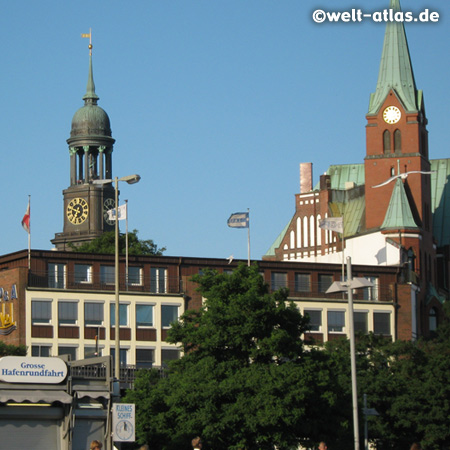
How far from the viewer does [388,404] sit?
237 feet

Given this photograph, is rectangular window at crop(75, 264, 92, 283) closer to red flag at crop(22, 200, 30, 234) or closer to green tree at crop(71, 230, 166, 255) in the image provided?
red flag at crop(22, 200, 30, 234)

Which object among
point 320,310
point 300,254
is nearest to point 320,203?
point 300,254

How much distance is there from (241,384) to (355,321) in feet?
156

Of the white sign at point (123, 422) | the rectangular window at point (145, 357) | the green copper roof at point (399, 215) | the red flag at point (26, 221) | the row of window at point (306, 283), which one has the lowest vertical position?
the white sign at point (123, 422)

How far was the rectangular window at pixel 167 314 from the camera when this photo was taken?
9421cm

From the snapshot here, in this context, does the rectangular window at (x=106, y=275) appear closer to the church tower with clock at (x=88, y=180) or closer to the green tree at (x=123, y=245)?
the green tree at (x=123, y=245)

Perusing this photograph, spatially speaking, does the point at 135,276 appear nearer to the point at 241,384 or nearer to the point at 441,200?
the point at 241,384

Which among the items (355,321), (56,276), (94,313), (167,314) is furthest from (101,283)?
(355,321)

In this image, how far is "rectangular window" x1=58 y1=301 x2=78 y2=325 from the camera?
90.4 meters


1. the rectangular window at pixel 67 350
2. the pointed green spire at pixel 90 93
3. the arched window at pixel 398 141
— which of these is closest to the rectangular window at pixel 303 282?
the rectangular window at pixel 67 350

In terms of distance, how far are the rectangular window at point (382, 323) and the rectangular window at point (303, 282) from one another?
5.60 metres

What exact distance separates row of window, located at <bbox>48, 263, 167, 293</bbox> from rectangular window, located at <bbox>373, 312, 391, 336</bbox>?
17.9 metres

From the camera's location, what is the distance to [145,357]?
92500 mm

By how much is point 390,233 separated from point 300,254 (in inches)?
836
